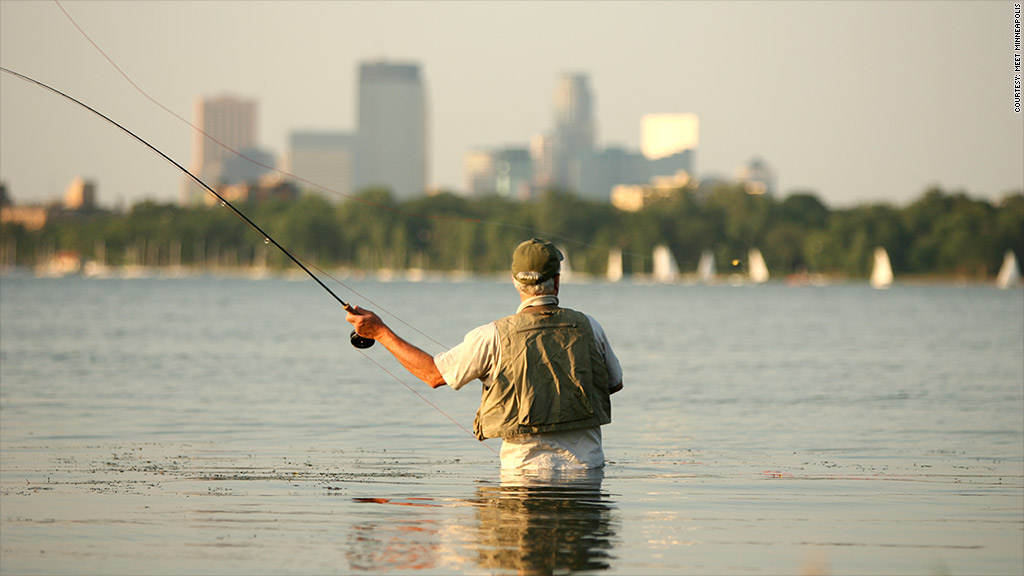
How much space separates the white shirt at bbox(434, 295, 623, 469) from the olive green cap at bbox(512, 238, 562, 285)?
0.13 meters

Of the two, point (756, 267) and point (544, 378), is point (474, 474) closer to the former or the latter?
point (544, 378)

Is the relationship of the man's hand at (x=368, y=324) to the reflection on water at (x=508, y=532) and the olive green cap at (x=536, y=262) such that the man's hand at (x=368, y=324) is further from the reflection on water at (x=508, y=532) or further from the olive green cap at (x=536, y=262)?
the reflection on water at (x=508, y=532)

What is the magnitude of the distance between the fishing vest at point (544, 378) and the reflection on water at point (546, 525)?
1.51 ft

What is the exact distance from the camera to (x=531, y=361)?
784 cm

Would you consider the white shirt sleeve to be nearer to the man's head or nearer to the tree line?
the man's head

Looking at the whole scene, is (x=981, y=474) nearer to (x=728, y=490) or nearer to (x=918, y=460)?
(x=918, y=460)

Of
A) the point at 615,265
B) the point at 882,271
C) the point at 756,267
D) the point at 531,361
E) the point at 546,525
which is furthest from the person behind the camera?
the point at 615,265

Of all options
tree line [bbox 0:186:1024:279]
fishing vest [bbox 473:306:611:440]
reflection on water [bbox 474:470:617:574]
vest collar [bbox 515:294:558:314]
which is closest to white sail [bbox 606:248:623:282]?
tree line [bbox 0:186:1024:279]

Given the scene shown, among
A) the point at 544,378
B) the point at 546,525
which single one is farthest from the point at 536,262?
the point at 546,525

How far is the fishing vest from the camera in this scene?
7836 millimetres

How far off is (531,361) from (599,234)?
160 m

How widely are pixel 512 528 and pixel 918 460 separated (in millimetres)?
6634

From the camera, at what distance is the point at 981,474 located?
1231 centimetres

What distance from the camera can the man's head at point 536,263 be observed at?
7.77m
